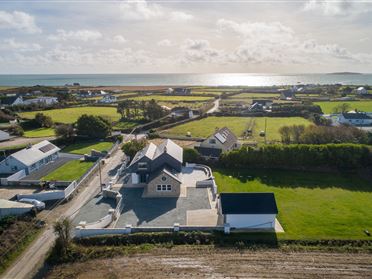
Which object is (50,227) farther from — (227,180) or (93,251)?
(227,180)

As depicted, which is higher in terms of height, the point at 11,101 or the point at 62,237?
the point at 11,101

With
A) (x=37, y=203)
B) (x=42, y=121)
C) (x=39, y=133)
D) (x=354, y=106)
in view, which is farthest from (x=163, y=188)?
(x=354, y=106)

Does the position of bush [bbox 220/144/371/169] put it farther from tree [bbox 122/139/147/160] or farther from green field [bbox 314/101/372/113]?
green field [bbox 314/101/372/113]

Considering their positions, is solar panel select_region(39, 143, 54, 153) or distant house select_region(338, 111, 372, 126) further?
distant house select_region(338, 111, 372, 126)

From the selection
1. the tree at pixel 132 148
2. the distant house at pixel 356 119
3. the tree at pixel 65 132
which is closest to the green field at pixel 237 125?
the distant house at pixel 356 119

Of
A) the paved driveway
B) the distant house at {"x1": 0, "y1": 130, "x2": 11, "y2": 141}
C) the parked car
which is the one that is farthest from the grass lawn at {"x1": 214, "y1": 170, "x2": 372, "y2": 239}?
the distant house at {"x1": 0, "y1": 130, "x2": 11, "y2": 141}

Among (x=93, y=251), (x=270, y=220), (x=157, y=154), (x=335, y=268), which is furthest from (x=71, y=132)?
(x=335, y=268)

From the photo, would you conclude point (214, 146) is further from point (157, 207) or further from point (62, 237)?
point (62, 237)
